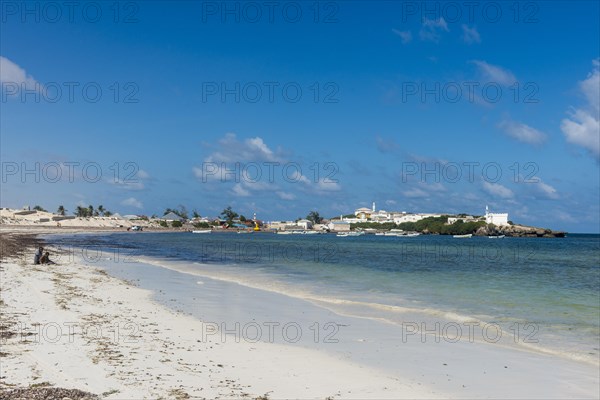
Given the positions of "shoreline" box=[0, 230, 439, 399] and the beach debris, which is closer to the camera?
the beach debris

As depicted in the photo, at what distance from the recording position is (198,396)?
7.36m

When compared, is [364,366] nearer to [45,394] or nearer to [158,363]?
[158,363]

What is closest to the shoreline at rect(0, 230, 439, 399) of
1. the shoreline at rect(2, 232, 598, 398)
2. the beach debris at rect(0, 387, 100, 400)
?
the shoreline at rect(2, 232, 598, 398)

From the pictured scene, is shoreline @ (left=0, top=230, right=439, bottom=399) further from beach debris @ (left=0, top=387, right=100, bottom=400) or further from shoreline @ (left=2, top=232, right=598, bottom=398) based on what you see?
beach debris @ (left=0, top=387, right=100, bottom=400)

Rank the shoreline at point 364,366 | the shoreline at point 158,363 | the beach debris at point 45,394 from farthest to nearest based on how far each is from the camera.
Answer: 1. the shoreline at point 364,366
2. the shoreline at point 158,363
3. the beach debris at point 45,394

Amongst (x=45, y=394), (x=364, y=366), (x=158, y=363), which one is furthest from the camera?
(x=364, y=366)

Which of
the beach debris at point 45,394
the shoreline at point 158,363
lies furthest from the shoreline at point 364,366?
the beach debris at point 45,394

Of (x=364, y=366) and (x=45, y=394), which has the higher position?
(x=45, y=394)

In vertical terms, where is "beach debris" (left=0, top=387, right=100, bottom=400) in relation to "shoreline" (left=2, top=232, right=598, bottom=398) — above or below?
above

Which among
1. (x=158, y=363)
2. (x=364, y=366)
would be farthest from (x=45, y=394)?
(x=364, y=366)

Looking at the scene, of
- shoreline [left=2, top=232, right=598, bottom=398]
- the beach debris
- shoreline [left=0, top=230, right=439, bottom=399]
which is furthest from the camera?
shoreline [left=2, top=232, right=598, bottom=398]

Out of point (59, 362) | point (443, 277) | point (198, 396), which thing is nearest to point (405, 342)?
point (198, 396)

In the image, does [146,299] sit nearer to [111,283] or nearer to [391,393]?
[111,283]

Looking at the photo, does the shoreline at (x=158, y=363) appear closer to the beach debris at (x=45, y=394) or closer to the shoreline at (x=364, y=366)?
the shoreline at (x=364, y=366)
